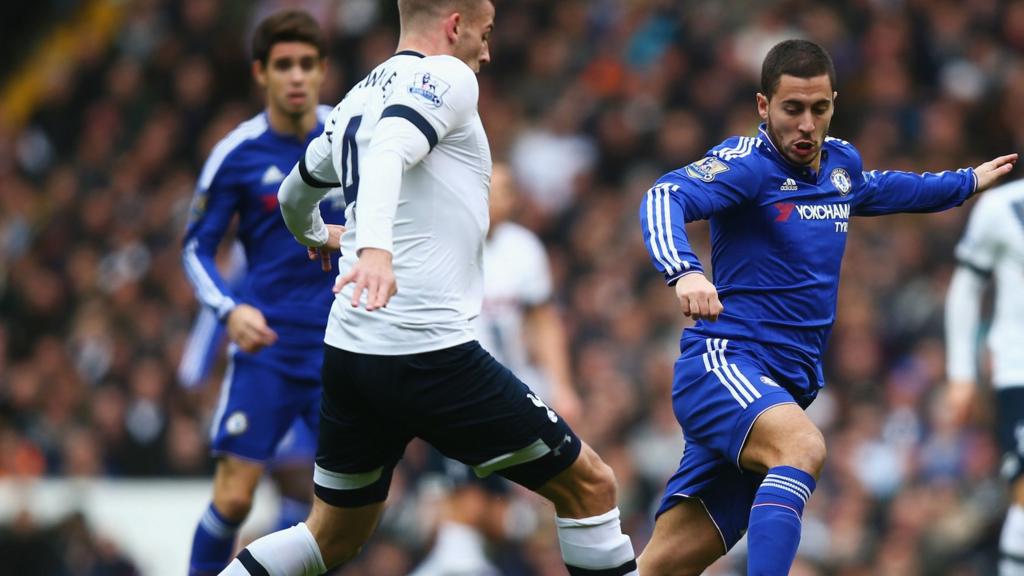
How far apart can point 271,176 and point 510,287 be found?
230cm

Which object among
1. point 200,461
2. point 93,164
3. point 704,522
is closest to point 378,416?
point 704,522

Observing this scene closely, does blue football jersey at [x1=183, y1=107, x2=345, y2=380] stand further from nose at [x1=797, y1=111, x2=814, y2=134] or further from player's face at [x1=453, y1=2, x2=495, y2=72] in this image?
nose at [x1=797, y1=111, x2=814, y2=134]

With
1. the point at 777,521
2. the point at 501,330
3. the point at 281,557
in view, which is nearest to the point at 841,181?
the point at 777,521

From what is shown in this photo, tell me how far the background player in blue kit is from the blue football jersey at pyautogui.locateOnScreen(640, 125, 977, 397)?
87.8 inches

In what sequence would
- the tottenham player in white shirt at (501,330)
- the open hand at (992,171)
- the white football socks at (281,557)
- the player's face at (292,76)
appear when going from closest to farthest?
the white football socks at (281,557), the open hand at (992,171), the player's face at (292,76), the tottenham player in white shirt at (501,330)

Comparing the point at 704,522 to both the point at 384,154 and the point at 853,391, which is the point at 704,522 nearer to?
the point at 384,154

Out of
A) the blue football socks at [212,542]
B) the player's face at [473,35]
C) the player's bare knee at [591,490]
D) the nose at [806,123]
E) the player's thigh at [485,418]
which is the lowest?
the blue football socks at [212,542]

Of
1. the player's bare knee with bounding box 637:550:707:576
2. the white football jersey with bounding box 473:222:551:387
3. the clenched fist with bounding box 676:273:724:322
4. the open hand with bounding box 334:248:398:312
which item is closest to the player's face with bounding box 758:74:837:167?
the clenched fist with bounding box 676:273:724:322

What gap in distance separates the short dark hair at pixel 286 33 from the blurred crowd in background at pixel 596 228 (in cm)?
107

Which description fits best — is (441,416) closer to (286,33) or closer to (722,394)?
(722,394)

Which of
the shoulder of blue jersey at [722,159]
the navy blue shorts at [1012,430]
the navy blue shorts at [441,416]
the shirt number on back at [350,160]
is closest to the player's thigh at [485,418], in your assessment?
the navy blue shorts at [441,416]

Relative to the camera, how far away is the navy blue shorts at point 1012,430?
316 inches

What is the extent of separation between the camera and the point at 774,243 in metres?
6.39

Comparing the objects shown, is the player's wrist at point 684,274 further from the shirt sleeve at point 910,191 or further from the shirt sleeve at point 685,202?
the shirt sleeve at point 910,191
